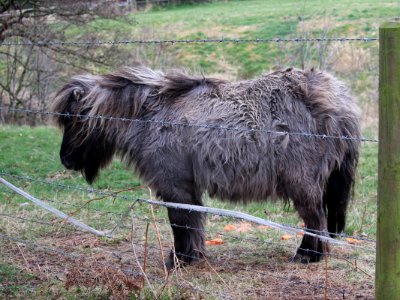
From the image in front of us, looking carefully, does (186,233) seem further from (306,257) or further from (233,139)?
(306,257)

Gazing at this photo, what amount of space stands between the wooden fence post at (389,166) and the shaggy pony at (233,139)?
266cm

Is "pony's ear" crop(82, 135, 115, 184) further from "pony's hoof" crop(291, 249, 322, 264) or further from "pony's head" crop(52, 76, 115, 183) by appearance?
"pony's hoof" crop(291, 249, 322, 264)

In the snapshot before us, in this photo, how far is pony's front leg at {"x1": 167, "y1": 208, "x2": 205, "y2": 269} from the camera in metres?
6.35

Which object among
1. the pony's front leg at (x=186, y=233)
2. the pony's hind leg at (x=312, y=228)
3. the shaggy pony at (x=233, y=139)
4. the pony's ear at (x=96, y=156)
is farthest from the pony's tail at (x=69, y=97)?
the pony's hind leg at (x=312, y=228)

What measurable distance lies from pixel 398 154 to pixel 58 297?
3050mm

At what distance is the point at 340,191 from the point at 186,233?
1.64 m

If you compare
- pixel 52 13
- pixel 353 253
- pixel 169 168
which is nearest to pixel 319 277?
pixel 353 253

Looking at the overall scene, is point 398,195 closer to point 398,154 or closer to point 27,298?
point 398,154

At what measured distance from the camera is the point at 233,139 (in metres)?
6.13

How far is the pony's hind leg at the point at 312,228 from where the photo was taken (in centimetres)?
630

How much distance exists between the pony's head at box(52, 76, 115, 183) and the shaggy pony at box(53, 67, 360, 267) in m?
0.05

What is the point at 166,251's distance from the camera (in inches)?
272

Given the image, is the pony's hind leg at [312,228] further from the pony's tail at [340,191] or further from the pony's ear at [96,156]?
the pony's ear at [96,156]

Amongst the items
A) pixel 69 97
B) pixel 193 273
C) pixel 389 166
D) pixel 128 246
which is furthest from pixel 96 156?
pixel 389 166
